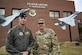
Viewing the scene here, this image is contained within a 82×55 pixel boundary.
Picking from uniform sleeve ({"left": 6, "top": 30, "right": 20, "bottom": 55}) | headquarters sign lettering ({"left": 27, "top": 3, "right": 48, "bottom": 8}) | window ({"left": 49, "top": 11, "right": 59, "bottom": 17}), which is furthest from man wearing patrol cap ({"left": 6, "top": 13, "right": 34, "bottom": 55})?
window ({"left": 49, "top": 11, "right": 59, "bottom": 17})

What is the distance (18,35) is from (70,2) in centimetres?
2700

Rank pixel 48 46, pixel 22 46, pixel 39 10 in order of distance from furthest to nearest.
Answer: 1. pixel 39 10
2. pixel 48 46
3. pixel 22 46

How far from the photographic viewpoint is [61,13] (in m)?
29.3

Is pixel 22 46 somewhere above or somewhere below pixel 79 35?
above

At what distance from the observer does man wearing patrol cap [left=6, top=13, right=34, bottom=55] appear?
13.6ft

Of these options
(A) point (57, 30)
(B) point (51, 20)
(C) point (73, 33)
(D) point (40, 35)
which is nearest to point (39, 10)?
(B) point (51, 20)

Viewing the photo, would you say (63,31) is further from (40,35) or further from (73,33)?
(40,35)

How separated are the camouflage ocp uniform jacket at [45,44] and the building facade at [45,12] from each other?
20.9 meters

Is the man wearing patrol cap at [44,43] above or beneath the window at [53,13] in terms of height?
beneath

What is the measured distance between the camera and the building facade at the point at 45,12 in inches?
1028

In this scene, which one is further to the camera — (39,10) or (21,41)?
(39,10)

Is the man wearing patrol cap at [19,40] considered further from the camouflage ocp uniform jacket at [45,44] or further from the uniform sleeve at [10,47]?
the camouflage ocp uniform jacket at [45,44]

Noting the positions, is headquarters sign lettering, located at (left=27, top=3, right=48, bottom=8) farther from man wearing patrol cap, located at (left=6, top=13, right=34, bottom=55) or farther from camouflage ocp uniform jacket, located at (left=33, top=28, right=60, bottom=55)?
man wearing patrol cap, located at (left=6, top=13, right=34, bottom=55)

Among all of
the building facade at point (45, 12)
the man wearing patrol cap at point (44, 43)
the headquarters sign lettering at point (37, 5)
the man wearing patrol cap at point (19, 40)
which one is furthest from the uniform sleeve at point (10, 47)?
the headquarters sign lettering at point (37, 5)
